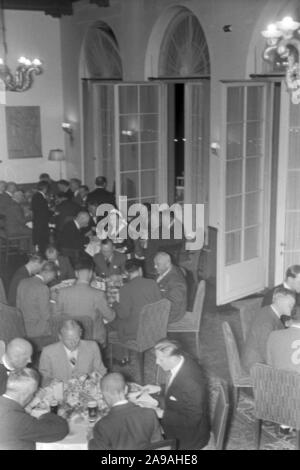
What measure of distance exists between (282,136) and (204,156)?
97.5 inches

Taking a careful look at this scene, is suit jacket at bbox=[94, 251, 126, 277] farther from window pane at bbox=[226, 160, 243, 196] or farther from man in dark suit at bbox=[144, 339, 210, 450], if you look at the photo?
man in dark suit at bbox=[144, 339, 210, 450]

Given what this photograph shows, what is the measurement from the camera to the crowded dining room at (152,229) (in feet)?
15.5

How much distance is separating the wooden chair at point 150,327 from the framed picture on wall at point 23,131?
328 inches

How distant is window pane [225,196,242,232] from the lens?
27.6 feet

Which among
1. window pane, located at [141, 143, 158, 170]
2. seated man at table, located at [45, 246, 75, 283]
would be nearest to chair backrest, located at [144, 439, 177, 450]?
seated man at table, located at [45, 246, 75, 283]

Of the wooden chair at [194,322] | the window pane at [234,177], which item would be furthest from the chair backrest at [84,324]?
the window pane at [234,177]

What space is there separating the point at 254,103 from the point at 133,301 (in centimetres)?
335

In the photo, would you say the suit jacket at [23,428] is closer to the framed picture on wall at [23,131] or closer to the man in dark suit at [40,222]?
the man in dark suit at [40,222]

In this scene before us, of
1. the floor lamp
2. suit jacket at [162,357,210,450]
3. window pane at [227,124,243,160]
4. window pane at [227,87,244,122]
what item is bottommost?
suit jacket at [162,357,210,450]

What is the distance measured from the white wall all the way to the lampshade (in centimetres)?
44

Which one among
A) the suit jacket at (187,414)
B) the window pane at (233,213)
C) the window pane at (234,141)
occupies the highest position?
the window pane at (234,141)

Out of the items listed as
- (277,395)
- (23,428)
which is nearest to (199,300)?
(277,395)
